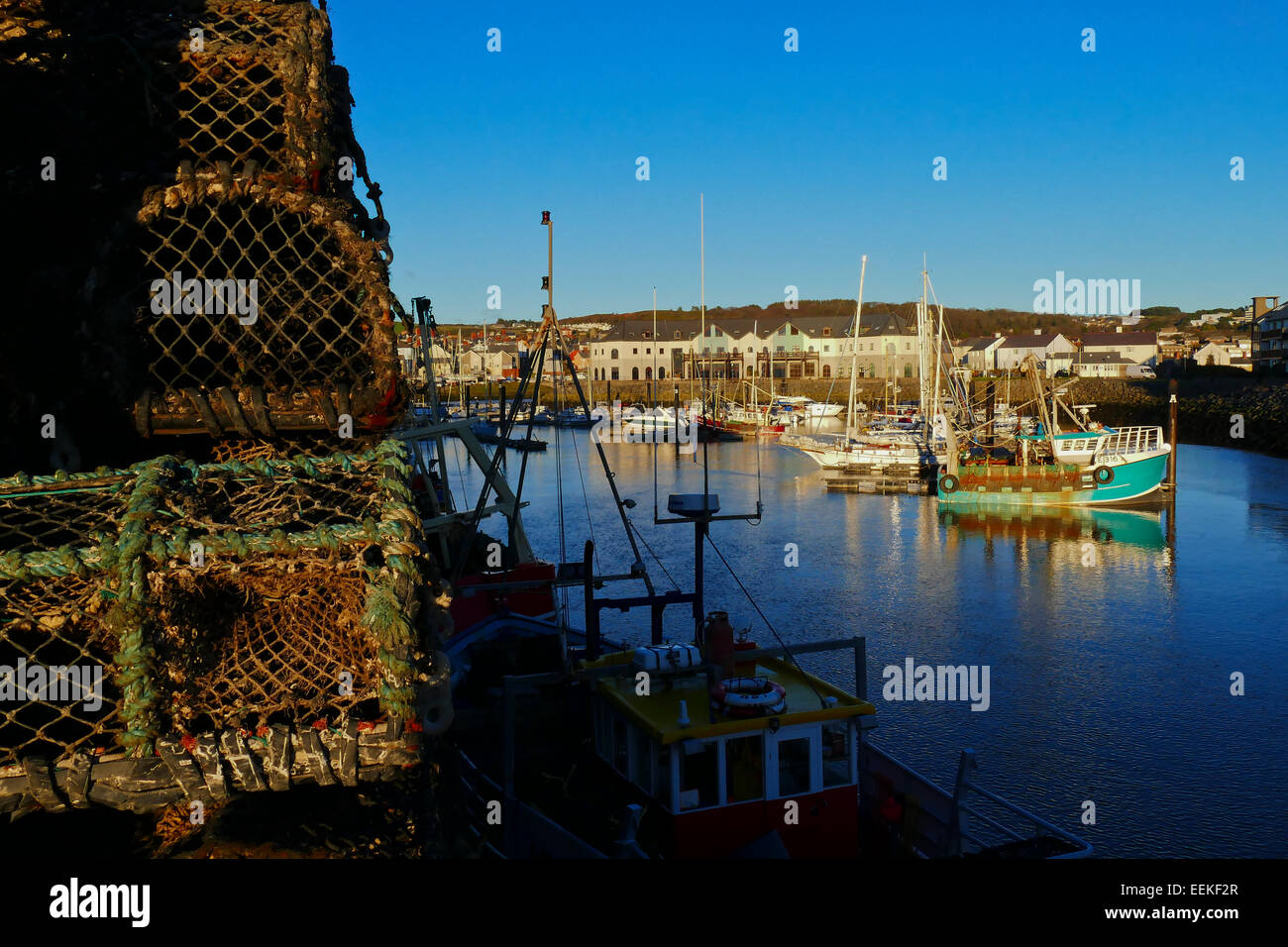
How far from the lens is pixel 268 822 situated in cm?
276

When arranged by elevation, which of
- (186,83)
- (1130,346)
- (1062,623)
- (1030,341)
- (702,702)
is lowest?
(1062,623)

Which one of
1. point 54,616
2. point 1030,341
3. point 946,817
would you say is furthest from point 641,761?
point 1030,341

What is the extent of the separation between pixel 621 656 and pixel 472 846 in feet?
20.3

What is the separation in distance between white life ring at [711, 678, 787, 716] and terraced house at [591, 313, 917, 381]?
85786mm

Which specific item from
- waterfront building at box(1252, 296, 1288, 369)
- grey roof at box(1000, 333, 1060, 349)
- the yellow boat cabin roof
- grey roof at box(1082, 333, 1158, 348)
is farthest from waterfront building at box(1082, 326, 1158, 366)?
the yellow boat cabin roof

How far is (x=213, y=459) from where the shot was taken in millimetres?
3107

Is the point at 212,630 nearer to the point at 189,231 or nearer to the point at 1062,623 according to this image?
the point at 189,231

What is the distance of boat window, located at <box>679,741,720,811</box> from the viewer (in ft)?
23.9

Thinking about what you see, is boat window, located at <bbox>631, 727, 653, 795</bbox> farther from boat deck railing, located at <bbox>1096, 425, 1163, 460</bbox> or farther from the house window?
boat deck railing, located at <bbox>1096, 425, 1163, 460</bbox>

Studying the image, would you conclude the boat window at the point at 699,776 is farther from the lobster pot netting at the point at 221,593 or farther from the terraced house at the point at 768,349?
the terraced house at the point at 768,349

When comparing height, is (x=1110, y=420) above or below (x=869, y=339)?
below

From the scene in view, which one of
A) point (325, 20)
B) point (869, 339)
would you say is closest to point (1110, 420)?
point (869, 339)

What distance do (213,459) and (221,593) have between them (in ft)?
3.40
